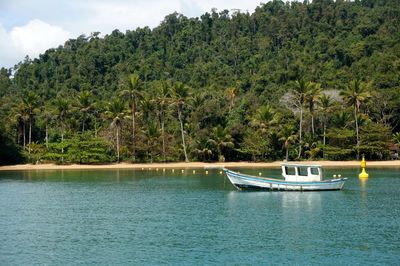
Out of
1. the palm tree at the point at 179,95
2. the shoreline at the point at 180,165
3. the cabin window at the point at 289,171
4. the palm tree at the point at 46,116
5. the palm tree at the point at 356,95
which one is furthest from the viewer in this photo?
the palm tree at the point at 46,116

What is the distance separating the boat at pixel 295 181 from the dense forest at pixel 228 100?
37.5 m

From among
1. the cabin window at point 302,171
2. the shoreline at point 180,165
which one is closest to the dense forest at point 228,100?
the shoreline at point 180,165

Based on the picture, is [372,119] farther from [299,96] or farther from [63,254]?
[63,254]

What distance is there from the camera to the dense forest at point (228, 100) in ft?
316

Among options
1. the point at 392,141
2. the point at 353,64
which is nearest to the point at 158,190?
the point at 392,141

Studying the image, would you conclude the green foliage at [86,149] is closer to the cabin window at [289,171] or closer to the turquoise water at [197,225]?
the turquoise water at [197,225]

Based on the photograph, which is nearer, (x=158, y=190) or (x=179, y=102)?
(x=158, y=190)

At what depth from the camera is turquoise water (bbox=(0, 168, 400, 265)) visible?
29.8 m

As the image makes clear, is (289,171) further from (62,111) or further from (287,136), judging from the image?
(62,111)

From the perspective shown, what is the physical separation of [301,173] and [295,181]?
4.48 feet

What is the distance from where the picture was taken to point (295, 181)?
185 ft

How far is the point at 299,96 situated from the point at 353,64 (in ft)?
110

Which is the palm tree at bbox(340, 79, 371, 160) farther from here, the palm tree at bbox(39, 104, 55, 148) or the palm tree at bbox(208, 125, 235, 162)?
the palm tree at bbox(39, 104, 55, 148)

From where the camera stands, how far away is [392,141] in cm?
9269
